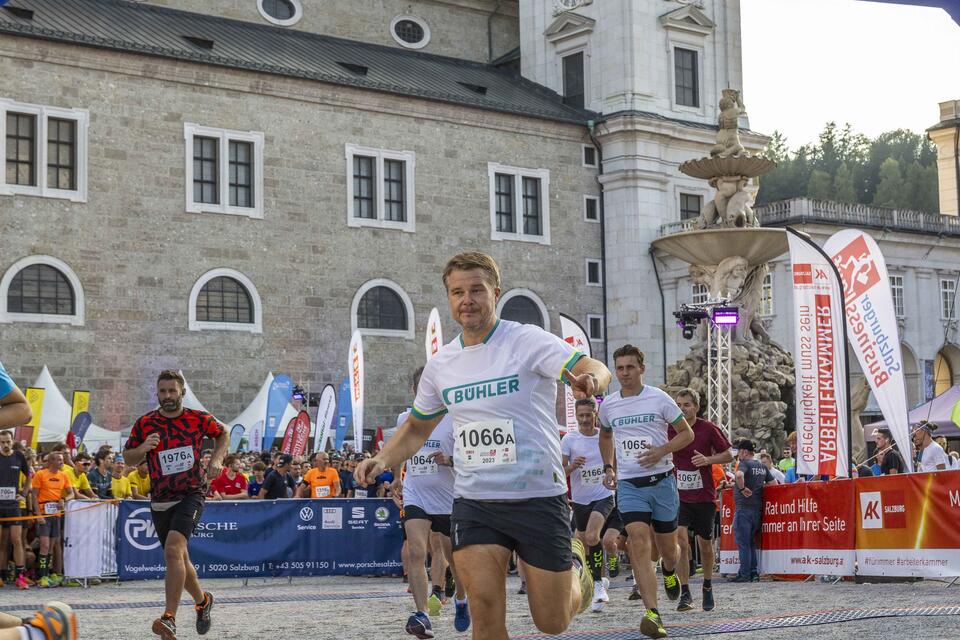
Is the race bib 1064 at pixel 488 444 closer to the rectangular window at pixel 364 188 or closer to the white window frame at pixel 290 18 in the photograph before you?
the rectangular window at pixel 364 188

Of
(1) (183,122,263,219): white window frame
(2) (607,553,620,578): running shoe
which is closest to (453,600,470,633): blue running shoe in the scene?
(2) (607,553,620,578): running shoe

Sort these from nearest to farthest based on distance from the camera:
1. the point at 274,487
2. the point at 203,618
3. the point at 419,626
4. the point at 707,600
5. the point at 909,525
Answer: the point at 419,626 < the point at 203,618 < the point at 707,600 < the point at 909,525 < the point at 274,487

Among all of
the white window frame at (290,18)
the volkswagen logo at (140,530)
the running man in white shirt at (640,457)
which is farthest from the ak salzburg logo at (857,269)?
the white window frame at (290,18)

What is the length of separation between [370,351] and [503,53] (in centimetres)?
1711

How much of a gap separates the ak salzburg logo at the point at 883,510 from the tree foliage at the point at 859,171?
3405 inches

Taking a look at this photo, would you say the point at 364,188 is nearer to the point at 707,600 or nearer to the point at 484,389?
the point at 707,600

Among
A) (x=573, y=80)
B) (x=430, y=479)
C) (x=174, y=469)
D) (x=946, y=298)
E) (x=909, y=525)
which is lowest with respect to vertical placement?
(x=909, y=525)

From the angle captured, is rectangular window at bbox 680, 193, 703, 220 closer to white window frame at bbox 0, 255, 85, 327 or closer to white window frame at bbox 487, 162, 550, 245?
white window frame at bbox 487, 162, 550, 245

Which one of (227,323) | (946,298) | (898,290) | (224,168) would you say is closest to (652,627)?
(227,323)

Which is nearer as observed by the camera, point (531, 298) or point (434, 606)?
point (434, 606)

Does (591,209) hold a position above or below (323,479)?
above

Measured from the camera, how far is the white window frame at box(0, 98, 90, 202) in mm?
42125

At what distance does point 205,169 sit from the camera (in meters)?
45.8

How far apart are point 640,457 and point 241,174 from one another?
115ft
